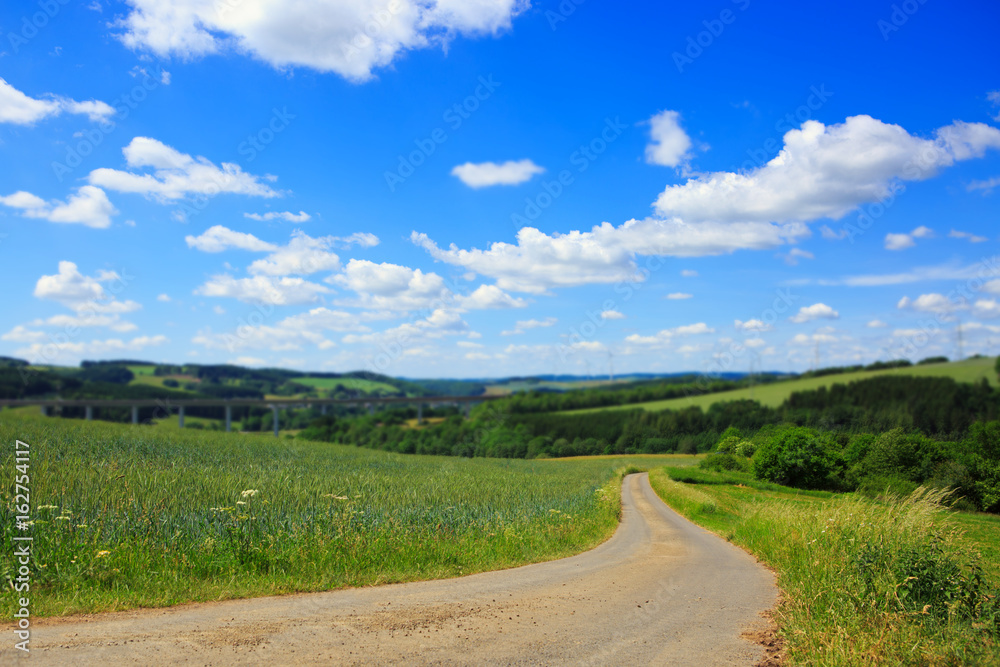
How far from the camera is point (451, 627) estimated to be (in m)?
7.73

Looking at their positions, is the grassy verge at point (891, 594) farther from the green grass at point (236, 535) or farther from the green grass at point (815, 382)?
the green grass at point (815, 382)

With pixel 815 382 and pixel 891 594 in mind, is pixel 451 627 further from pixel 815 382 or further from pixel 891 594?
pixel 815 382

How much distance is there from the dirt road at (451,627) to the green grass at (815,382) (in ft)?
274

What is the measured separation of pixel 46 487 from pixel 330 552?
7.52 meters

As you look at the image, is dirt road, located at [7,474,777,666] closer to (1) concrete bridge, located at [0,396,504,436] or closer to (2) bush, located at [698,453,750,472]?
(2) bush, located at [698,453,750,472]

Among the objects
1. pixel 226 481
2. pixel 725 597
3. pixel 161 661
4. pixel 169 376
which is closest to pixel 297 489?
pixel 226 481

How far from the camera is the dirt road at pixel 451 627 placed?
6.55 m

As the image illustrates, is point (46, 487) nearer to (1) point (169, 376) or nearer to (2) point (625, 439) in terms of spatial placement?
(2) point (625, 439)

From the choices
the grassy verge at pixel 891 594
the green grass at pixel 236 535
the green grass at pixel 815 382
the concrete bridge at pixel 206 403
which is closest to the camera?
the grassy verge at pixel 891 594

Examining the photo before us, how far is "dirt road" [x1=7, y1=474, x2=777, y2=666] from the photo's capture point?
6.55 meters

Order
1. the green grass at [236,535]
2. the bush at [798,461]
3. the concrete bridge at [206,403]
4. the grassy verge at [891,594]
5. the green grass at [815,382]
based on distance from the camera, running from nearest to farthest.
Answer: the grassy verge at [891,594] → the green grass at [236,535] → the bush at [798,461] → the green grass at [815,382] → the concrete bridge at [206,403]

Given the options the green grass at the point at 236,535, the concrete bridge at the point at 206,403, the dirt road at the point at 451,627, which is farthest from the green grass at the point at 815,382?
the dirt road at the point at 451,627

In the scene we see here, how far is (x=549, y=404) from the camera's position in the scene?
387 feet

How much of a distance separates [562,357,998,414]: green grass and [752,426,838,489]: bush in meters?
30.6
